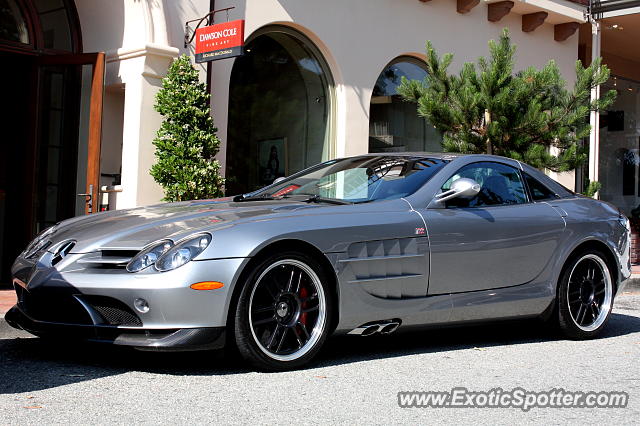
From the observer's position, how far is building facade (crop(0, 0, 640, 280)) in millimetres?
10383

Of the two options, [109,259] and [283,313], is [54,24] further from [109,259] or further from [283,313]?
[283,313]

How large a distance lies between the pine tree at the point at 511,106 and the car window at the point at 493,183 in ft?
14.5

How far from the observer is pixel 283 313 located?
16.1ft

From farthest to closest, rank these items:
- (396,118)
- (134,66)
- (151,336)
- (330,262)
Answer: (396,118) → (134,66) → (330,262) → (151,336)

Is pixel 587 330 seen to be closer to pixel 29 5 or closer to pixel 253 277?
pixel 253 277

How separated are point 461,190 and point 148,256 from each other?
213 centimetres

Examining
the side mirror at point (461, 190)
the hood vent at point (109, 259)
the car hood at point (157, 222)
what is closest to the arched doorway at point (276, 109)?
the car hood at point (157, 222)

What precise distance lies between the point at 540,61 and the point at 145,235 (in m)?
13.0

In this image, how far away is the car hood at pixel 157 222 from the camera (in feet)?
15.6

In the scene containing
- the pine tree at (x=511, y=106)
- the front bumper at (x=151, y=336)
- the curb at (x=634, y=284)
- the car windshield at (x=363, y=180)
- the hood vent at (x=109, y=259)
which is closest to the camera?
the front bumper at (x=151, y=336)

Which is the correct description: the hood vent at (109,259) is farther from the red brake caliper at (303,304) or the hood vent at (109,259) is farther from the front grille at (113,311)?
the red brake caliper at (303,304)

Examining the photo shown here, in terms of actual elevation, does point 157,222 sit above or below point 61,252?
above

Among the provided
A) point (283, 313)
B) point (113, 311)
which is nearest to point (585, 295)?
point (283, 313)

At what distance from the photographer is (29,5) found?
10484mm
